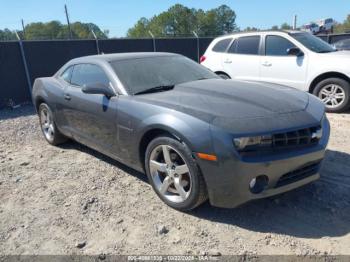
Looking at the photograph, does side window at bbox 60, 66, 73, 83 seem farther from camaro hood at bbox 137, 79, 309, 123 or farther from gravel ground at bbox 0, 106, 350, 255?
camaro hood at bbox 137, 79, 309, 123

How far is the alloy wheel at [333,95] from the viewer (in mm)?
6637

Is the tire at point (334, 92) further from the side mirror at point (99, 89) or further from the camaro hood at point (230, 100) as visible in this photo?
the side mirror at point (99, 89)

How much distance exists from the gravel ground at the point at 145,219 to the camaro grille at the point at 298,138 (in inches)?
27.3

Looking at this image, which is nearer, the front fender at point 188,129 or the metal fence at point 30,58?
the front fender at point 188,129

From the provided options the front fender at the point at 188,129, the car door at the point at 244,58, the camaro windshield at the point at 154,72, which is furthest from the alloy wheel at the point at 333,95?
the front fender at the point at 188,129

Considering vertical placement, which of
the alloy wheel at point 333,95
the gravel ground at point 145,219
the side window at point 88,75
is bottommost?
the gravel ground at point 145,219

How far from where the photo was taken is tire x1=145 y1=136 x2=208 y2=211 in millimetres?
2959

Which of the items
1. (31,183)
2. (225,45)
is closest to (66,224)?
(31,183)

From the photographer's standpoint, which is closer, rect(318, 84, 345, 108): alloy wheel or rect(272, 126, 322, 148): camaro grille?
rect(272, 126, 322, 148): camaro grille

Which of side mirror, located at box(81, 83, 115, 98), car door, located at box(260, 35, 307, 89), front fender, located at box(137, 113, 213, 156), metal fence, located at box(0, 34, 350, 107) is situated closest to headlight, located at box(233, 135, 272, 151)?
front fender, located at box(137, 113, 213, 156)

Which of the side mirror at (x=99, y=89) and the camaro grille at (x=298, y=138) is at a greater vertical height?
the side mirror at (x=99, y=89)

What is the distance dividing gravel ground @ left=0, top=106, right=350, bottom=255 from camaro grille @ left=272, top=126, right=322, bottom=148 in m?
0.69

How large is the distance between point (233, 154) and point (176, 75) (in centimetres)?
177

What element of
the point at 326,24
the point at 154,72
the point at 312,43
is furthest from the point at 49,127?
the point at 326,24
